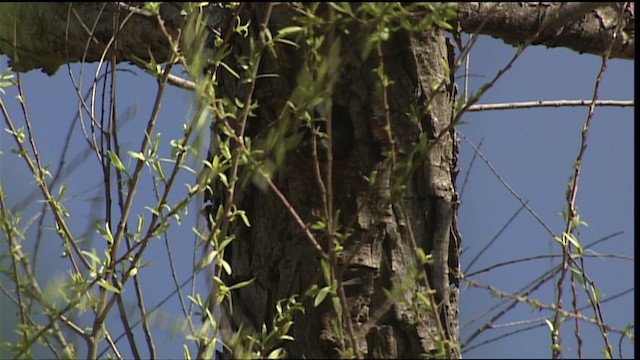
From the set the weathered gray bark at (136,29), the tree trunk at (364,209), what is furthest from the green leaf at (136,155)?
the weathered gray bark at (136,29)

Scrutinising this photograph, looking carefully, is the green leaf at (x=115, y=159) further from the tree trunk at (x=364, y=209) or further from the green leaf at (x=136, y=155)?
the tree trunk at (x=364, y=209)

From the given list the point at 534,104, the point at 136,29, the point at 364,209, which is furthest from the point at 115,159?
the point at 534,104

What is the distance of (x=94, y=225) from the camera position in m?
0.94

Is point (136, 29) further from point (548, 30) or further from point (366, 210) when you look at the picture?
point (548, 30)

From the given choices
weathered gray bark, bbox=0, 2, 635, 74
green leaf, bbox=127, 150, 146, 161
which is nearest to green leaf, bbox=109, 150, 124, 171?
green leaf, bbox=127, 150, 146, 161

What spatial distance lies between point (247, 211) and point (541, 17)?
2.02 ft

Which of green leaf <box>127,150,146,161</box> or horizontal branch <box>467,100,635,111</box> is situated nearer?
green leaf <box>127,150,146,161</box>

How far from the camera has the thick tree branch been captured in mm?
1290

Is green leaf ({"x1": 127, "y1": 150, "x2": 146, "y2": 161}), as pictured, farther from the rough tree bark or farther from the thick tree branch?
the thick tree branch

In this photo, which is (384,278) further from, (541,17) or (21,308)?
(541,17)

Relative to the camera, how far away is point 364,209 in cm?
102

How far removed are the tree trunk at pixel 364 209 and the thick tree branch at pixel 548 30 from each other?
0.26 meters

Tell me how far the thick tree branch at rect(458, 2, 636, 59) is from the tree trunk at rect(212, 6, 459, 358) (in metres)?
0.26

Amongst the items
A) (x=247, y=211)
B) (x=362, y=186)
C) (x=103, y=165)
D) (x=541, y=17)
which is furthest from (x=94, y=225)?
(x=541, y=17)
